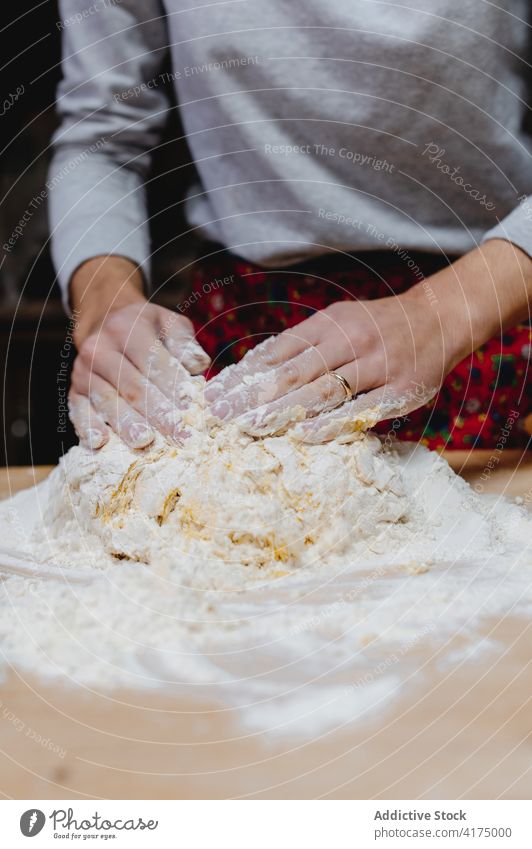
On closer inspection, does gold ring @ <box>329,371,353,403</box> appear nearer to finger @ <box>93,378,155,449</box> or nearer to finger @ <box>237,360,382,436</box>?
finger @ <box>237,360,382,436</box>

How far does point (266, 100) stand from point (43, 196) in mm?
779

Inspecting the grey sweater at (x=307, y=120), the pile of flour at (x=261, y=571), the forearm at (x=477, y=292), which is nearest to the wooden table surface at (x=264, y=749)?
the pile of flour at (x=261, y=571)

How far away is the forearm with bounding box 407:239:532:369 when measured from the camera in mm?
675

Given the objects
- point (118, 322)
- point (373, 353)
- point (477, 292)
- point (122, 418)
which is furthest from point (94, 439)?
point (477, 292)

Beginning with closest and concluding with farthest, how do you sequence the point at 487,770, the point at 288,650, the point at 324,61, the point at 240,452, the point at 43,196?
the point at 487,770 → the point at 288,650 → the point at 240,452 → the point at 324,61 → the point at 43,196

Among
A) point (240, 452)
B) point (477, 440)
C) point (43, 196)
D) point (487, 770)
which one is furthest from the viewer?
point (43, 196)

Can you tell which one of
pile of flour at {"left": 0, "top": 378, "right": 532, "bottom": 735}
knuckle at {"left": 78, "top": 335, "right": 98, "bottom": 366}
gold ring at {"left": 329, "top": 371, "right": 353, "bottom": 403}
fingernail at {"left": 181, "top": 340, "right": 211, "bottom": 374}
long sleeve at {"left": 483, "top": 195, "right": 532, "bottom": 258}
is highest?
long sleeve at {"left": 483, "top": 195, "right": 532, "bottom": 258}

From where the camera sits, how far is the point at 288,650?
45 cm

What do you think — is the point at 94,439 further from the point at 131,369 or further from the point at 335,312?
the point at 335,312

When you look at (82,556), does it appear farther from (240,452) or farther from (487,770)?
(487,770)

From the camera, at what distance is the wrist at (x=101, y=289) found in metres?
0.80

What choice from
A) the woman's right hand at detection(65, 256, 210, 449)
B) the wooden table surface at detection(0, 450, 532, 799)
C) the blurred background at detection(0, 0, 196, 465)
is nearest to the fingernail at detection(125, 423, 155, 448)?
the woman's right hand at detection(65, 256, 210, 449)

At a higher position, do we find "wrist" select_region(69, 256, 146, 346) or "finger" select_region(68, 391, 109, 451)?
"wrist" select_region(69, 256, 146, 346)
